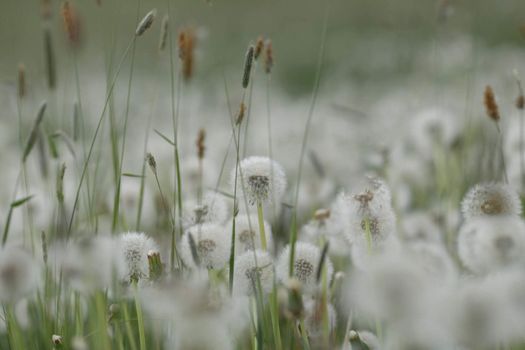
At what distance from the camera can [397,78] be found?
810 cm

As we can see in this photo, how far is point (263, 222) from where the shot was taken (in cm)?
176

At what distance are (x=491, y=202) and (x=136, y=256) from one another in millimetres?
761

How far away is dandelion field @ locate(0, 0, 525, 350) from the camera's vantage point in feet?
3.50

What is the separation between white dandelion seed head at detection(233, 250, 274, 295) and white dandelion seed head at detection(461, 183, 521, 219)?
43 centimetres

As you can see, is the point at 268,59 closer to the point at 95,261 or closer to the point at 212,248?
the point at 212,248


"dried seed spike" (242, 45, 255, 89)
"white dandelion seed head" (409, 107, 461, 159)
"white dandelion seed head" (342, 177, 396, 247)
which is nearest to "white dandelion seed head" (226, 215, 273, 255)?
"white dandelion seed head" (342, 177, 396, 247)

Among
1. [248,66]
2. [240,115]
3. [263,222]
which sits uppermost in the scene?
[248,66]

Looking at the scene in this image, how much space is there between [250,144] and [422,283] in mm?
3690

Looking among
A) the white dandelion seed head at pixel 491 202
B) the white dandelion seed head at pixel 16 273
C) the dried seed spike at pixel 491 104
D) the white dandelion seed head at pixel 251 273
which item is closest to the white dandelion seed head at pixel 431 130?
the dried seed spike at pixel 491 104

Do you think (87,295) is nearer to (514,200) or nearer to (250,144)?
(514,200)

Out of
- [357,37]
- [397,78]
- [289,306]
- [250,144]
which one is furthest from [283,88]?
[289,306]

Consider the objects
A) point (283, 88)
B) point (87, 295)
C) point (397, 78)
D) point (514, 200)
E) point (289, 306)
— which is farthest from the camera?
point (283, 88)

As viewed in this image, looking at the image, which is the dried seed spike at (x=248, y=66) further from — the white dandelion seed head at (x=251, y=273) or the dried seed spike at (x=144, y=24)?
the white dandelion seed head at (x=251, y=273)

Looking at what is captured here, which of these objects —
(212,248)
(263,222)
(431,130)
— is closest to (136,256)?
(212,248)
